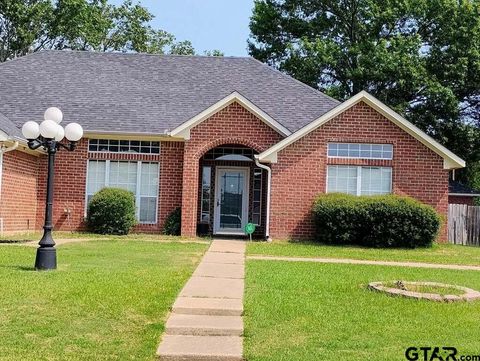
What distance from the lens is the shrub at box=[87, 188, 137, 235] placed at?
18906 millimetres

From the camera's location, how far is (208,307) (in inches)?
298

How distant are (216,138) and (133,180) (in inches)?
124

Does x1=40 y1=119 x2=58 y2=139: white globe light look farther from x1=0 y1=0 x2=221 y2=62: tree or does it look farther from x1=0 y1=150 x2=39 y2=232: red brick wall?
x1=0 y1=0 x2=221 y2=62: tree

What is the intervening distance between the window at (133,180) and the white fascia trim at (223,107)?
178 centimetres

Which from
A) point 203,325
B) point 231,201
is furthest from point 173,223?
point 203,325

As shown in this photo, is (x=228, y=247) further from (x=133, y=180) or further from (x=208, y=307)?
(x=208, y=307)

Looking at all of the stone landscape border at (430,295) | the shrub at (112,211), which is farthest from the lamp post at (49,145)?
the shrub at (112,211)

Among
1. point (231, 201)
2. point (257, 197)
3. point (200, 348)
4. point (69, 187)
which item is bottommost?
point (200, 348)

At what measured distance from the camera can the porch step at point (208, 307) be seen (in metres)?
7.43

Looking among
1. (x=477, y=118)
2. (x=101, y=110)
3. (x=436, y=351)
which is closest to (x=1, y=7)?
(x=101, y=110)

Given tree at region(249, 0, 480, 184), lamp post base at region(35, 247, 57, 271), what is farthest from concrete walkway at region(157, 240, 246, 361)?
tree at region(249, 0, 480, 184)

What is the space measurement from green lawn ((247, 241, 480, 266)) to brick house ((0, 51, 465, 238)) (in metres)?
1.47

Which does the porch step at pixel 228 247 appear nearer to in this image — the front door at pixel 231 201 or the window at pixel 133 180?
the front door at pixel 231 201

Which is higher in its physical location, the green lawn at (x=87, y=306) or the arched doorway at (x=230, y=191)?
the arched doorway at (x=230, y=191)
